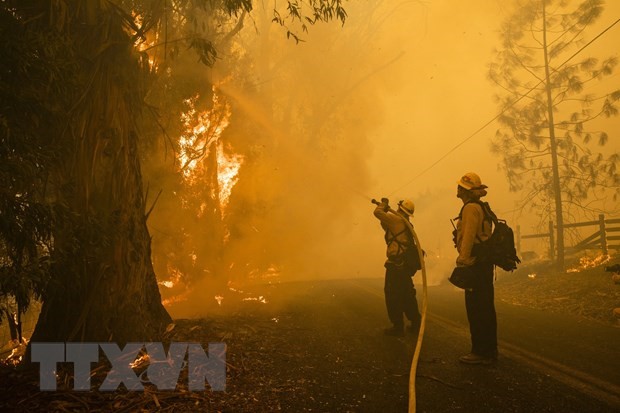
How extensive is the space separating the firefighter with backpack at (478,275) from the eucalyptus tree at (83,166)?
416cm

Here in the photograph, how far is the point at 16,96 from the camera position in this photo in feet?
14.3

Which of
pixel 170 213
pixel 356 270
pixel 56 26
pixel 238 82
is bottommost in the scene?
pixel 356 270

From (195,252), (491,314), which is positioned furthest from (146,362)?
(195,252)

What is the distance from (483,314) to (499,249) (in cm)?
82

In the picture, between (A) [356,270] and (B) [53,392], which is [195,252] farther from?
(A) [356,270]

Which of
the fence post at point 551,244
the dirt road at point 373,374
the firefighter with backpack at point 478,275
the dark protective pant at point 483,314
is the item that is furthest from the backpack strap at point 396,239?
the fence post at point 551,244

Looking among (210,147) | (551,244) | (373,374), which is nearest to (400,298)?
(373,374)

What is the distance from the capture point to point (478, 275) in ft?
17.2

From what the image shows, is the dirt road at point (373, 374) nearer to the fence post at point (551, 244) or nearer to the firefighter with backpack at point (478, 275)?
the firefighter with backpack at point (478, 275)

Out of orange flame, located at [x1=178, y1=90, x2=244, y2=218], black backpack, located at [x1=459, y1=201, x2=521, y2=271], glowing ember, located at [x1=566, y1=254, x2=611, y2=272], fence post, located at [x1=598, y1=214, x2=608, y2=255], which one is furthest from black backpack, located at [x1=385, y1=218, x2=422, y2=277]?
fence post, located at [x1=598, y1=214, x2=608, y2=255]

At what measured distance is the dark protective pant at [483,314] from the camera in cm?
504

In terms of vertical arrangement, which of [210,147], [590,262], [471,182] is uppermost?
[210,147]

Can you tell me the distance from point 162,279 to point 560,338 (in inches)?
515

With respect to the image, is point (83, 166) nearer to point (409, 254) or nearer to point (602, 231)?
point (409, 254)
